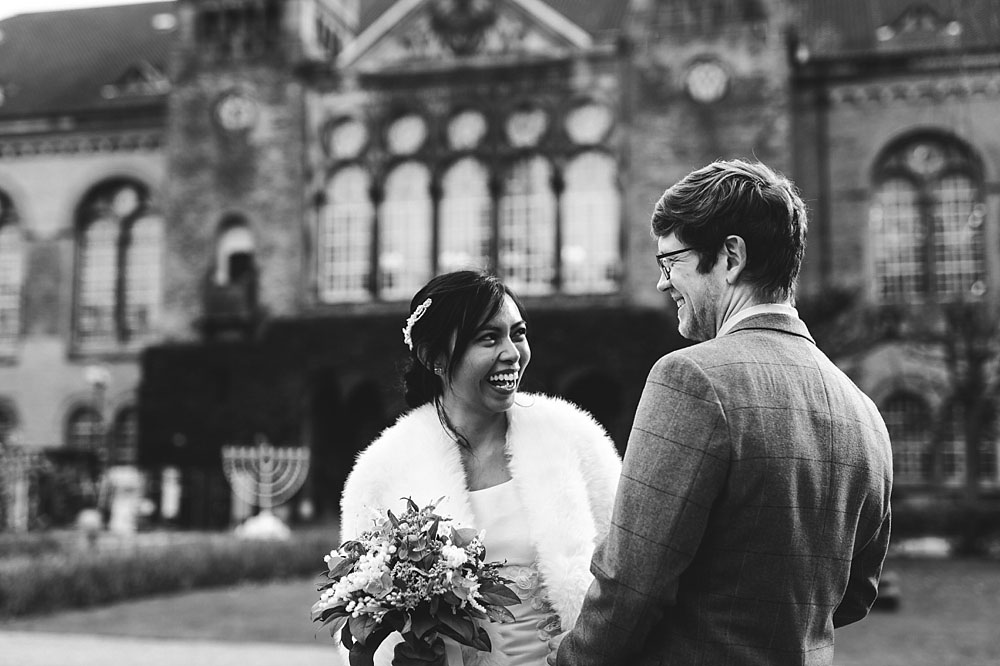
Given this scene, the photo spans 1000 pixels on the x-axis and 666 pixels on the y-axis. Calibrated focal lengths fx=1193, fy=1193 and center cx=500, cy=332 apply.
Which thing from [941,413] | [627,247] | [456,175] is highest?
[456,175]

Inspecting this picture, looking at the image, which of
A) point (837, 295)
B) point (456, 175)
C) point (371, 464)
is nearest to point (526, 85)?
point (456, 175)

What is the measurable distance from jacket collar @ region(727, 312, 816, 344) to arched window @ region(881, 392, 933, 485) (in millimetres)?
26297

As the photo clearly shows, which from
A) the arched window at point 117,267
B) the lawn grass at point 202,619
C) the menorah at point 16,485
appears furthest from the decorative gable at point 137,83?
the lawn grass at point 202,619

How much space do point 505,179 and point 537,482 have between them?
2538 centimetres

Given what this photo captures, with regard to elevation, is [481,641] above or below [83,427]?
above

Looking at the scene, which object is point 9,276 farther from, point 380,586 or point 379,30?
point 380,586

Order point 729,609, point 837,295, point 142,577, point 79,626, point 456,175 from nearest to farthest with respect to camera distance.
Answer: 1. point 729,609
2. point 79,626
3. point 142,577
4. point 837,295
5. point 456,175

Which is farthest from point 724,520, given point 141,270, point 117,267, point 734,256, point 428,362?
point 117,267

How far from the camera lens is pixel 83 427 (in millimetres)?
33438

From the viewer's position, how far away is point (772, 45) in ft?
89.1

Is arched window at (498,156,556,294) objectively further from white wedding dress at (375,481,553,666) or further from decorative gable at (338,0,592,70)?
white wedding dress at (375,481,553,666)

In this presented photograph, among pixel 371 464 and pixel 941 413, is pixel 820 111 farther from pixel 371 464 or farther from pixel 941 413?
pixel 371 464

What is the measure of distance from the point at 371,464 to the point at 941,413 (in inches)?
1006

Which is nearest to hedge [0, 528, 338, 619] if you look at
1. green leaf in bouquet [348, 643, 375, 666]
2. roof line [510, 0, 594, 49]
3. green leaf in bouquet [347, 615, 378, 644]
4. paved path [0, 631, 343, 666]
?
paved path [0, 631, 343, 666]
